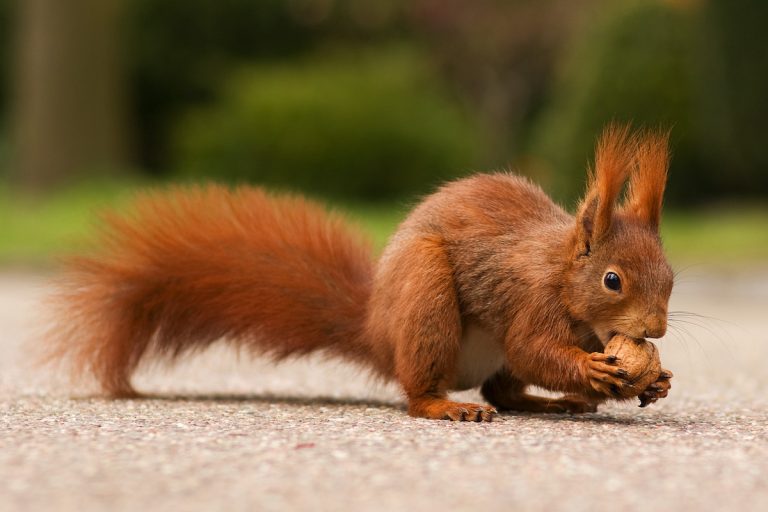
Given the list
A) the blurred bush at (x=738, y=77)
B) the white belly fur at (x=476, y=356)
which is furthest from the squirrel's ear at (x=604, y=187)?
the blurred bush at (x=738, y=77)

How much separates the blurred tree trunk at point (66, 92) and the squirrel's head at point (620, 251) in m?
14.4

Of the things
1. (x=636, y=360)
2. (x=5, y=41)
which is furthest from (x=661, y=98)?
(x=5, y=41)

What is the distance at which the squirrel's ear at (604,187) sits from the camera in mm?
3592

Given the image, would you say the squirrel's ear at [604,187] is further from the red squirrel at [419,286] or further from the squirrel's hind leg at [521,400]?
the squirrel's hind leg at [521,400]

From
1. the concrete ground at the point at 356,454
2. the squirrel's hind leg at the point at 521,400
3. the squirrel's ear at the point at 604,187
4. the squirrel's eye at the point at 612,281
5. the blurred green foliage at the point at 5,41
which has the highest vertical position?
the blurred green foliage at the point at 5,41

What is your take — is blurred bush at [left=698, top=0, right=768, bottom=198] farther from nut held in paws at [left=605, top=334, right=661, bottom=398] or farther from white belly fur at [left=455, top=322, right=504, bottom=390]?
nut held in paws at [left=605, top=334, right=661, bottom=398]

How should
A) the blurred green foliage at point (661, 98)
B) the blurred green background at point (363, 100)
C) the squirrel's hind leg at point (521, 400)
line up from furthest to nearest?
1. the blurred green background at point (363, 100)
2. the blurred green foliage at point (661, 98)
3. the squirrel's hind leg at point (521, 400)

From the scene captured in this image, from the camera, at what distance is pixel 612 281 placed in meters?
3.53

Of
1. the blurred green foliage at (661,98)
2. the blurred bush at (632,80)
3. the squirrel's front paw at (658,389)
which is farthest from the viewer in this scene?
the blurred bush at (632,80)

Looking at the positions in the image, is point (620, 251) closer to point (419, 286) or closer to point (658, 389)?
point (658, 389)

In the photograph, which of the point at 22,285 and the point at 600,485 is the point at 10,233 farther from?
the point at 600,485

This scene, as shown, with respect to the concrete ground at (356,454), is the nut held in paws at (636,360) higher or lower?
higher

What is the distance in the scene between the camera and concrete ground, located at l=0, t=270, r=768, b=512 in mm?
2543

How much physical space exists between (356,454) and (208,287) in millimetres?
1350
